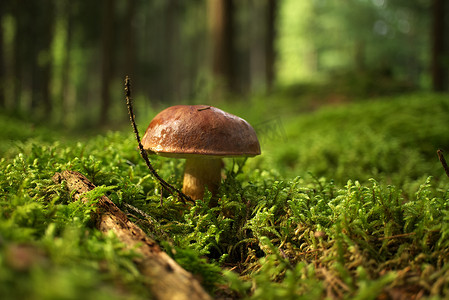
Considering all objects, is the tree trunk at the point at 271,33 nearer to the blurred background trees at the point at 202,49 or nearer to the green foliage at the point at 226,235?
the blurred background trees at the point at 202,49

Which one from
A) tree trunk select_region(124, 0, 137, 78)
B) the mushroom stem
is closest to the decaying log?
the mushroom stem

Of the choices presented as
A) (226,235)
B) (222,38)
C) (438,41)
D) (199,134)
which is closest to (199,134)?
(199,134)

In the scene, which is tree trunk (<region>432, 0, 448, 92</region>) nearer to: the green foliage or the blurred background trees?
the blurred background trees

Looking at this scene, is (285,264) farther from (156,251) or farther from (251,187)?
(251,187)

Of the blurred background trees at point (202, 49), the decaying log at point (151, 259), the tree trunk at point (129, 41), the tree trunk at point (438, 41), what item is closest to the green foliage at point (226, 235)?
the decaying log at point (151, 259)

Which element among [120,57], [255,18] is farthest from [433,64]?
[255,18]

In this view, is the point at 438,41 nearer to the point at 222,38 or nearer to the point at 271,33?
the point at 222,38
